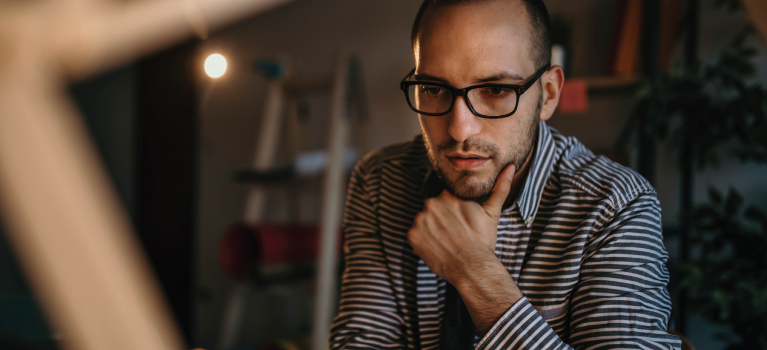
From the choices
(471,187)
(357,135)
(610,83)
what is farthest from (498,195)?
(357,135)

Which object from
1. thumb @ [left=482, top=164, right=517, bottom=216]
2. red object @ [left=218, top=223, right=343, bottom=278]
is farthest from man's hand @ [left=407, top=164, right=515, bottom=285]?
red object @ [left=218, top=223, right=343, bottom=278]

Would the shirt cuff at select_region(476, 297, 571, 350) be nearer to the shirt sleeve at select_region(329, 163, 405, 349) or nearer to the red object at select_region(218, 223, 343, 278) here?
the shirt sleeve at select_region(329, 163, 405, 349)

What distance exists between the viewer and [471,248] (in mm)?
697

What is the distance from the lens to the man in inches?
25.5

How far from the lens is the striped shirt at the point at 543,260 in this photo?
2.10 feet

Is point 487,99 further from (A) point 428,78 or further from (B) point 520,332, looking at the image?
(B) point 520,332

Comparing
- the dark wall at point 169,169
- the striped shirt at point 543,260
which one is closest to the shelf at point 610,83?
the striped shirt at point 543,260

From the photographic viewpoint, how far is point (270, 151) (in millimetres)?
2178

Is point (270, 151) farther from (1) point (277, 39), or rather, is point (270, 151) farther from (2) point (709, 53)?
(2) point (709, 53)

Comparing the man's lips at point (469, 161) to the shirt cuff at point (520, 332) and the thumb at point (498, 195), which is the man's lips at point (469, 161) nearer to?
the thumb at point (498, 195)

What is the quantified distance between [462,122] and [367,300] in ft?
1.20

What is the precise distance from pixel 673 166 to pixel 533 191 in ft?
3.57

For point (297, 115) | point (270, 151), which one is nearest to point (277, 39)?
point (297, 115)

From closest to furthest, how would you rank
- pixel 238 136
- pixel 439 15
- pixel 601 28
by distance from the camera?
pixel 439 15 → pixel 601 28 → pixel 238 136
